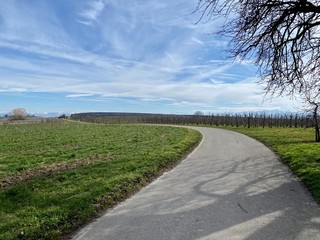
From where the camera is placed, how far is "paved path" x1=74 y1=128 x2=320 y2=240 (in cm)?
497

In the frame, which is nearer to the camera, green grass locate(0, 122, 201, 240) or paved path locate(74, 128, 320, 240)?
paved path locate(74, 128, 320, 240)

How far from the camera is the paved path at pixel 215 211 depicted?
4.97 meters

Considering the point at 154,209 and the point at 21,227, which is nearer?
the point at 21,227

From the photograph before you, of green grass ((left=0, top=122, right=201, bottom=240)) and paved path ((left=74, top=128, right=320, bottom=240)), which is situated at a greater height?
paved path ((left=74, top=128, right=320, bottom=240))

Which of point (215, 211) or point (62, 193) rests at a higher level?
point (215, 211)

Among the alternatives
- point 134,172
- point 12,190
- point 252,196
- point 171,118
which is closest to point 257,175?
point 252,196

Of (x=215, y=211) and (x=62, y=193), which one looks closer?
(x=215, y=211)

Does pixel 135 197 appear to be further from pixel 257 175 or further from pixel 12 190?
pixel 257 175

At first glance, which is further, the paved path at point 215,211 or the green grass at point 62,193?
the green grass at point 62,193

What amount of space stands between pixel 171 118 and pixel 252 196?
293 ft

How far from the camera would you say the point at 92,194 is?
24.5 feet

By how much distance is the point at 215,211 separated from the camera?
610 cm

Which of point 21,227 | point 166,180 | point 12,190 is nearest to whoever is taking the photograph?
point 21,227

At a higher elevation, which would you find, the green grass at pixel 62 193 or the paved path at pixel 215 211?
the paved path at pixel 215 211
